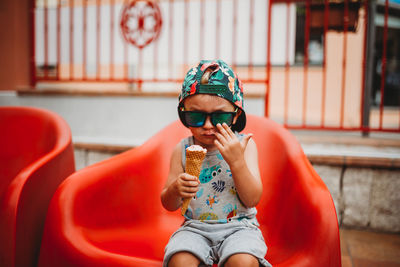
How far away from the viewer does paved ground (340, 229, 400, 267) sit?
5.40 feet

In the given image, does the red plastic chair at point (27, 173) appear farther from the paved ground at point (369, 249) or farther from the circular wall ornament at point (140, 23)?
the circular wall ornament at point (140, 23)

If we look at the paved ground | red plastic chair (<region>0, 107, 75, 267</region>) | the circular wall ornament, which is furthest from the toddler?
the circular wall ornament

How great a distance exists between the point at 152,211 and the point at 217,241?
53 cm

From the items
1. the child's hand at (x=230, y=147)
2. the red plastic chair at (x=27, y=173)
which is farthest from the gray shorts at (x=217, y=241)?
the red plastic chair at (x=27, y=173)

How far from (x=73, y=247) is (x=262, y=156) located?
93cm

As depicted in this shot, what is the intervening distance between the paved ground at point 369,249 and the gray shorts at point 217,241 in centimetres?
91

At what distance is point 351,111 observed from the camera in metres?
6.96

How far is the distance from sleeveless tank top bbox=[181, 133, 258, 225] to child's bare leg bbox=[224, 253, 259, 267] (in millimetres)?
182

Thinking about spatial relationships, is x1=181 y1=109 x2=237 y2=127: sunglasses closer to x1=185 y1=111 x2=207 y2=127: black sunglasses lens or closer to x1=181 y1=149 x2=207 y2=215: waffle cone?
x1=185 y1=111 x2=207 y2=127: black sunglasses lens

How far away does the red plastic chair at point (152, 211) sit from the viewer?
959mm

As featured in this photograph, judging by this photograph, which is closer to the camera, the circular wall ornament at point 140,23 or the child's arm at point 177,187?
the child's arm at point 177,187

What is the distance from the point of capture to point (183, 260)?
0.91 m

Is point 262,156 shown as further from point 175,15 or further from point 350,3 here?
point 175,15

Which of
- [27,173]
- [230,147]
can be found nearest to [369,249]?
[230,147]
